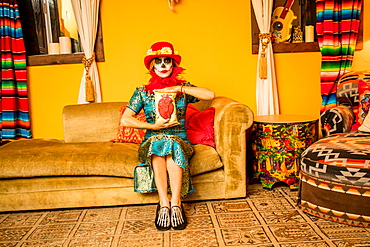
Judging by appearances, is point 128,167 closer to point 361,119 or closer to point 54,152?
point 54,152

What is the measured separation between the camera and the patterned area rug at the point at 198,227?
212 centimetres

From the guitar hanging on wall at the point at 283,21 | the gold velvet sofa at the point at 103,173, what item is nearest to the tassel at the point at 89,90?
the gold velvet sofa at the point at 103,173

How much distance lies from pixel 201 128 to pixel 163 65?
0.62 metres

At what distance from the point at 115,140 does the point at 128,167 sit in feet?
2.09

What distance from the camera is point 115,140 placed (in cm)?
319

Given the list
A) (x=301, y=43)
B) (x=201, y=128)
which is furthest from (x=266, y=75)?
(x=201, y=128)

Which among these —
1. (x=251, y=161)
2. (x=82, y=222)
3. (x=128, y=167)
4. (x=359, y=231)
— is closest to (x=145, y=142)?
(x=128, y=167)

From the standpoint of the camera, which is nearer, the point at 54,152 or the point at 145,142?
the point at 145,142

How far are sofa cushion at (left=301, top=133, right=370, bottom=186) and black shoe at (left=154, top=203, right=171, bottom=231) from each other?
3.13ft

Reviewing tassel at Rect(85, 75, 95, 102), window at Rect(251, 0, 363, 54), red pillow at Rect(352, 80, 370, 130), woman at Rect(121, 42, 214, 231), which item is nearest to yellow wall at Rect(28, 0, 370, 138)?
window at Rect(251, 0, 363, 54)

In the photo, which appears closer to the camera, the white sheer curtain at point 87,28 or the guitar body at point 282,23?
the white sheer curtain at point 87,28

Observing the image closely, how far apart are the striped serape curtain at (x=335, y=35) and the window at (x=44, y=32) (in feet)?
7.15

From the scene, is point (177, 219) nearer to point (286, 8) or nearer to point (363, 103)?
point (363, 103)

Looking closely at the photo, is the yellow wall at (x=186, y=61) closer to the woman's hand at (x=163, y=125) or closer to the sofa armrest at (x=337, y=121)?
the sofa armrest at (x=337, y=121)
